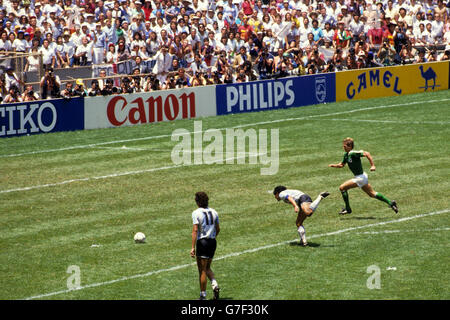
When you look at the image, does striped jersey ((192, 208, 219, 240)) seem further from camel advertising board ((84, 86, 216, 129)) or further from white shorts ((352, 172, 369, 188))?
camel advertising board ((84, 86, 216, 129))

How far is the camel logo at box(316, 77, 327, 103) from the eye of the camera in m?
37.6

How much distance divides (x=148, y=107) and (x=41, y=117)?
4.54m

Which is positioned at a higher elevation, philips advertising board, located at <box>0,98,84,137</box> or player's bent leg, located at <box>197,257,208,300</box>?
philips advertising board, located at <box>0,98,84,137</box>

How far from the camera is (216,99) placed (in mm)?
34656

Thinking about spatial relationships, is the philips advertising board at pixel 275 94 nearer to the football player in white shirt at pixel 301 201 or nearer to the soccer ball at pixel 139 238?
the soccer ball at pixel 139 238

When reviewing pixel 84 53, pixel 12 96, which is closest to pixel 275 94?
pixel 84 53

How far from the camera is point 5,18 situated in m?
34.0

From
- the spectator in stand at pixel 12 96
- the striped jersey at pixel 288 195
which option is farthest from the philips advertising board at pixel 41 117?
the striped jersey at pixel 288 195

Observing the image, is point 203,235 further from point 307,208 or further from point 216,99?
point 216,99

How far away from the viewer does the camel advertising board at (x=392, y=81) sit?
3866 cm

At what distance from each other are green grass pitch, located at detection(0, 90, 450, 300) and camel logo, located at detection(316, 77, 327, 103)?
274 inches

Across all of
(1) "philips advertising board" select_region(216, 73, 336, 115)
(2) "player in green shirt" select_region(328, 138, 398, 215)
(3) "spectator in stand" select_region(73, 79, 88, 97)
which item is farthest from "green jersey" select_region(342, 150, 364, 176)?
(1) "philips advertising board" select_region(216, 73, 336, 115)

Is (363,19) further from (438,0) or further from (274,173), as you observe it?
(274,173)

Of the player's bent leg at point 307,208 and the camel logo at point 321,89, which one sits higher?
the camel logo at point 321,89
